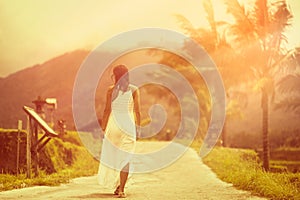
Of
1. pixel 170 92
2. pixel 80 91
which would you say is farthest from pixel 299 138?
pixel 80 91

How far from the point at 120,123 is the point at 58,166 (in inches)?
267

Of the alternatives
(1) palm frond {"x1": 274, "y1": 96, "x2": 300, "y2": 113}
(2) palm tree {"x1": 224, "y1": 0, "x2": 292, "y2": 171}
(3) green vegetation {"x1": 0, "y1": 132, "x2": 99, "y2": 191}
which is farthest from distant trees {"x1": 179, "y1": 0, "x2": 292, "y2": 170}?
(1) palm frond {"x1": 274, "y1": 96, "x2": 300, "y2": 113}

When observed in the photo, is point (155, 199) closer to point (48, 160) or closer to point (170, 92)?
point (48, 160)

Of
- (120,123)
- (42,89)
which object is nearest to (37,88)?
(42,89)

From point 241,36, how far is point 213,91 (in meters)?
14.6

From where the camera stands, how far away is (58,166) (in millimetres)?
13797

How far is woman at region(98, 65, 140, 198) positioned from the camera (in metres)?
7.48

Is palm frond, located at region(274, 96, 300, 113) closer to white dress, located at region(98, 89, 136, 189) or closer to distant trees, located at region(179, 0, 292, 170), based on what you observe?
distant trees, located at region(179, 0, 292, 170)

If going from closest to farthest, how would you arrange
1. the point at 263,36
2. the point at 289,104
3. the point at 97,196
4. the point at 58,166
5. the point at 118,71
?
the point at 97,196
the point at 118,71
the point at 58,166
the point at 263,36
the point at 289,104

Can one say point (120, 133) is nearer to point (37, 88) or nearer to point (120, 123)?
point (120, 123)

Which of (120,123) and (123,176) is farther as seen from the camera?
(120,123)

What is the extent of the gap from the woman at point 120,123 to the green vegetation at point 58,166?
194 cm

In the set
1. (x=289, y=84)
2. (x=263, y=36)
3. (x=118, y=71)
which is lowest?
(x=118, y=71)

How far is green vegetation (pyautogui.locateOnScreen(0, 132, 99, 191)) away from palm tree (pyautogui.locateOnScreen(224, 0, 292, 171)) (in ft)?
28.7
